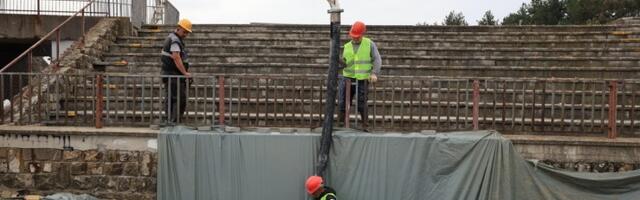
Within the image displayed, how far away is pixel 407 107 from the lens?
29.4 feet

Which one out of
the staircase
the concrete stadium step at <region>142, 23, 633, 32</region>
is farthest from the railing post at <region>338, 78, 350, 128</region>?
the concrete stadium step at <region>142, 23, 633, 32</region>

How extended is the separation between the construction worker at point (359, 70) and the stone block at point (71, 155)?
346 cm

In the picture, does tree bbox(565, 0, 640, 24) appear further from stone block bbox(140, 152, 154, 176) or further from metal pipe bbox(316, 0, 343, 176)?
stone block bbox(140, 152, 154, 176)

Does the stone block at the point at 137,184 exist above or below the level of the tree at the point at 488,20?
below

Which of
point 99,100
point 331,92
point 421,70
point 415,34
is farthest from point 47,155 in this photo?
point 415,34

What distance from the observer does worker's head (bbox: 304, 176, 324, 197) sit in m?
6.72

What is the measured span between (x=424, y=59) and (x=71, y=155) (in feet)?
23.7

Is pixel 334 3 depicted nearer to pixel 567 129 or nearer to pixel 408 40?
pixel 567 129

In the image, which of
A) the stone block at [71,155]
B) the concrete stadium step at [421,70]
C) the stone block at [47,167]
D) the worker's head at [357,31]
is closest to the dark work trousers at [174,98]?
the stone block at [71,155]

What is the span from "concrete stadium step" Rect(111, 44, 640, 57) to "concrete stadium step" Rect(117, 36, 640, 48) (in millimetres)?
366

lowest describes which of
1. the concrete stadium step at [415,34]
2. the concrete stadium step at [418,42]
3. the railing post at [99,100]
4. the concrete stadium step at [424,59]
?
the railing post at [99,100]

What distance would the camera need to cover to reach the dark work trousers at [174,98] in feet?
25.8

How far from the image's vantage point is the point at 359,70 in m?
7.95

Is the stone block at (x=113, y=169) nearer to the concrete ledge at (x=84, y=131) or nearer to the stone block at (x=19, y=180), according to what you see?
the concrete ledge at (x=84, y=131)
